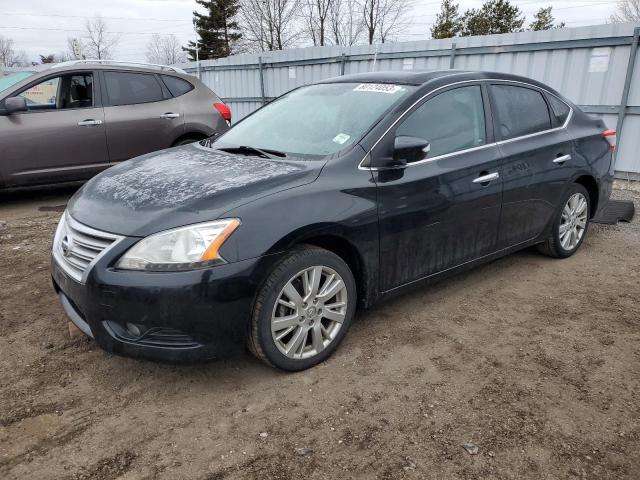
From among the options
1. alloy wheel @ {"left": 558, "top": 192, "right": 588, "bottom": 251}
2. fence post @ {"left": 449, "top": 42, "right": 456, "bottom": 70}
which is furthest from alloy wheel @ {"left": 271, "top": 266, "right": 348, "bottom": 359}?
fence post @ {"left": 449, "top": 42, "right": 456, "bottom": 70}

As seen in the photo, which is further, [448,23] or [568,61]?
[448,23]

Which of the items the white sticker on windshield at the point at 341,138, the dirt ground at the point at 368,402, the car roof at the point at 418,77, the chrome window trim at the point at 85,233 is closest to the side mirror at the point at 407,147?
the white sticker on windshield at the point at 341,138

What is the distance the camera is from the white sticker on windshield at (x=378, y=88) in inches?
Result: 132

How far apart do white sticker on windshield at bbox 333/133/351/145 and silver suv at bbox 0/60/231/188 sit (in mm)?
4387

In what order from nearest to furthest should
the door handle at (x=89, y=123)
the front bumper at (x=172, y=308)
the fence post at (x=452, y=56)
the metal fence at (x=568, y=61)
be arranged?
the front bumper at (x=172, y=308) → the door handle at (x=89, y=123) → the metal fence at (x=568, y=61) → the fence post at (x=452, y=56)

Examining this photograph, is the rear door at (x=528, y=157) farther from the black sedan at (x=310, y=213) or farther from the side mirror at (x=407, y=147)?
the side mirror at (x=407, y=147)

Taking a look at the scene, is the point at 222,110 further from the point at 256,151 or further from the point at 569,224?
the point at 569,224

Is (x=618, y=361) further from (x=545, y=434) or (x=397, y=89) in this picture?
(x=397, y=89)

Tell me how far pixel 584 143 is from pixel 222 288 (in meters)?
3.54

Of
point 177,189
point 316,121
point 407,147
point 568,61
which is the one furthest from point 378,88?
point 568,61

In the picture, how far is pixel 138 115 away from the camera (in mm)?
6711

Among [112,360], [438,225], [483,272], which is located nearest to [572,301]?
[483,272]

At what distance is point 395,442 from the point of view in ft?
7.44

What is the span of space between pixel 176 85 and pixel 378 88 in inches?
178
